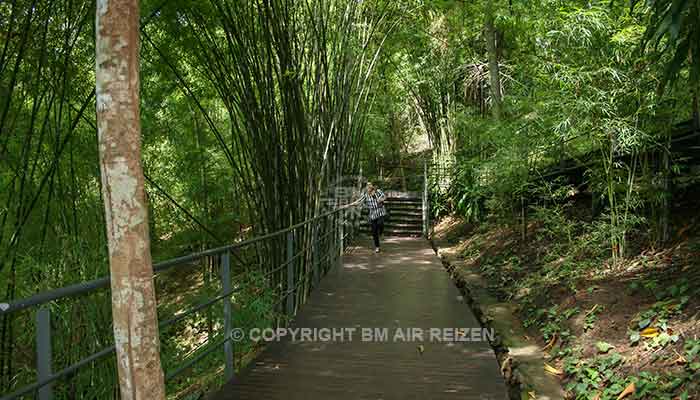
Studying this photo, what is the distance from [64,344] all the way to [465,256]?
503cm

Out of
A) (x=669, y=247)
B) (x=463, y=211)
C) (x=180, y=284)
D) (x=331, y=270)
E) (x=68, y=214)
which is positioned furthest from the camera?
(x=180, y=284)

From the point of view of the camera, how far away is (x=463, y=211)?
894 cm

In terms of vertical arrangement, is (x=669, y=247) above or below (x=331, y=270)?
above

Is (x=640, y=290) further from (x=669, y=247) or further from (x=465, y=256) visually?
(x=465, y=256)

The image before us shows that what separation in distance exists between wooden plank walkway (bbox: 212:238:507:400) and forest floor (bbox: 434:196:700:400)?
0.47 metres

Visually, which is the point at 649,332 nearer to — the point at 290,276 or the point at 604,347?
the point at 604,347

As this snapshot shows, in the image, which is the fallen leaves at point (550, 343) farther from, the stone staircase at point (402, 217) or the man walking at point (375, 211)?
the stone staircase at point (402, 217)

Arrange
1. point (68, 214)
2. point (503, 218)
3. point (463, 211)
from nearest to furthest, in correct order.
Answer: point (68, 214)
point (503, 218)
point (463, 211)

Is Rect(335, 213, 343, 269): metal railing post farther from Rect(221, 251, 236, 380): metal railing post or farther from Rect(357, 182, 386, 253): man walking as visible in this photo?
Rect(221, 251, 236, 380): metal railing post

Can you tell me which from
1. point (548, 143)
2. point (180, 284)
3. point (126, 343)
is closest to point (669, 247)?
point (548, 143)

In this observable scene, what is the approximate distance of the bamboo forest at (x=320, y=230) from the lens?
1734mm

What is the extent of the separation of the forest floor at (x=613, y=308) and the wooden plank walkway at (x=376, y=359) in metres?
Answer: 0.47

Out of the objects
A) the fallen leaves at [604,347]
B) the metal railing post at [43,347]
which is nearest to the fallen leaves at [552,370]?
the fallen leaves at [604,347]

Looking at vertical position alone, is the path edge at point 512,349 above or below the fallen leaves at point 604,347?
below
